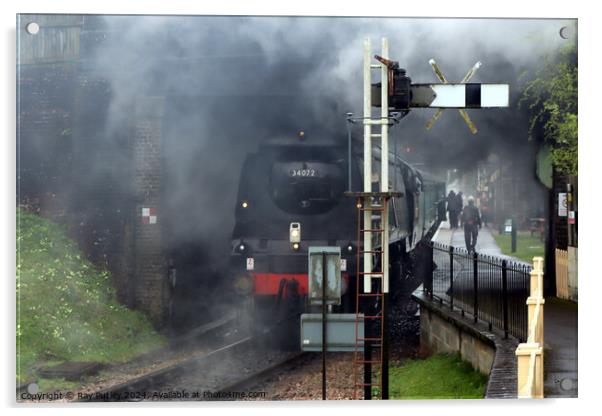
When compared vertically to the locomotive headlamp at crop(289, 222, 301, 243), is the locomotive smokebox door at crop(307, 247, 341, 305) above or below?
below

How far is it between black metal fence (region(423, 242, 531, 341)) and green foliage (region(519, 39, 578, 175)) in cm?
103

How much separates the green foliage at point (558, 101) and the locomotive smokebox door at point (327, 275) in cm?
207

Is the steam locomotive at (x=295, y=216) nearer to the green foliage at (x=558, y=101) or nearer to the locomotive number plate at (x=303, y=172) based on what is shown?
the locomotive number plate at (x=303, y=172)

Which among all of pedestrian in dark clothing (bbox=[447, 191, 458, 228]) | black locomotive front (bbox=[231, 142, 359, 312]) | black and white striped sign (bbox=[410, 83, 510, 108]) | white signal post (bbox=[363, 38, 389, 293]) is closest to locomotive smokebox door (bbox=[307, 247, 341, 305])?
white signal post (bbox=[363, 38, 389, 293])

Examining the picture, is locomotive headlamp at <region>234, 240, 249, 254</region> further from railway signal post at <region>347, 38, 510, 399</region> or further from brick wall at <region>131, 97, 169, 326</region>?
railway signal post at <region>347, 38, 510, 399</region>

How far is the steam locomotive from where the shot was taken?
372 inches

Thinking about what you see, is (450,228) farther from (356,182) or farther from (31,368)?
(31,368)

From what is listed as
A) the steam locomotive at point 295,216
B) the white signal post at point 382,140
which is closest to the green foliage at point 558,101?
the steam locomotive at point 295,216

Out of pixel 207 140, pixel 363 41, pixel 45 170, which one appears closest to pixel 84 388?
pixel 45 170

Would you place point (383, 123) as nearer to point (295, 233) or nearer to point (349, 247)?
point (349, 247)

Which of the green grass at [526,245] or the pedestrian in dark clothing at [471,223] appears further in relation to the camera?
the pedestrian in dark clothing at [471,223]

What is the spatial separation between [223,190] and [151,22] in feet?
6.04

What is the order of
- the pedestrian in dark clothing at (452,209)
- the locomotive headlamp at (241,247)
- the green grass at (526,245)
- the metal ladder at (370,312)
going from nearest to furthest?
1. the metal ladder at (370,312)
2. the green grass at (526,245)
3. the pedestrian in dark clothing at (452,209)
4. the locomotive headlamp at (241,247)

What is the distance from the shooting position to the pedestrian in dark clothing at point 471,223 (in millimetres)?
9046
